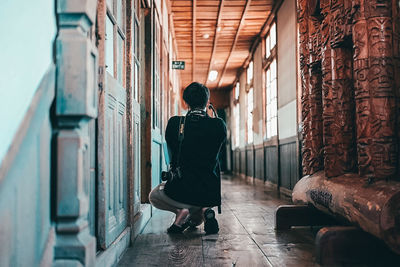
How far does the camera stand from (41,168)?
1246 millimetres

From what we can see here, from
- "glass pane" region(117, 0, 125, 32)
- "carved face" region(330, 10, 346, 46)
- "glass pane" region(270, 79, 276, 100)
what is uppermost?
"glass pane" region(270, 79, 276, 100)

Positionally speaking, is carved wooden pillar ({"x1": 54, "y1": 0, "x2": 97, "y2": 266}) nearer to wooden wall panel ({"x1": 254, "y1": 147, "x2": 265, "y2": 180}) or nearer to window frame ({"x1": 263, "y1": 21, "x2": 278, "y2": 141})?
window frame ({"x1": 263, "y1": 21, "x2": 278, "y2": 141})

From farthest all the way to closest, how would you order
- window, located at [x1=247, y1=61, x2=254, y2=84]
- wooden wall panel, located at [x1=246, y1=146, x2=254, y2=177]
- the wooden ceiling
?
window, located at [x1=247, y1=61, x2=254, y2=84] < wooden wall panel, located at [x1=246, y1=146, x2=254, y2=177] < the wooden ceiling

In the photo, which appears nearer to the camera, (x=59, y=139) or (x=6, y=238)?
(x=6, y=238)

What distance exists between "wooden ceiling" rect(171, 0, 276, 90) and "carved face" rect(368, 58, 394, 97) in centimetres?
522

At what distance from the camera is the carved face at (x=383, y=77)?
2.29 metres

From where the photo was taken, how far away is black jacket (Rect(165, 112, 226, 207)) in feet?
10.3

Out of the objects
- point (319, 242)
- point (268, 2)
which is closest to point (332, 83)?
point (319, 242)

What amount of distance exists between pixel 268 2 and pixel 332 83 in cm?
489

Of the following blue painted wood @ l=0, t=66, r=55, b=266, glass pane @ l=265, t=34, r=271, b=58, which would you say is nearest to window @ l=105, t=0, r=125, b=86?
blue painted wood @ l=0, t=66, r=55, b=266

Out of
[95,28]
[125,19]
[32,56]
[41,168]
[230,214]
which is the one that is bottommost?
[230,214]

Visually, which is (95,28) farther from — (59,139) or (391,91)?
(391,91)

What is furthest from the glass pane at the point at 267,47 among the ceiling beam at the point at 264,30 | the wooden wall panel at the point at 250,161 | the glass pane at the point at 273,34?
the wooden wall panel at the point at 250,161

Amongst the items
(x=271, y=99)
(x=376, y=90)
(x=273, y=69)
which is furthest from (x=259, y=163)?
(x=376, y=90)
